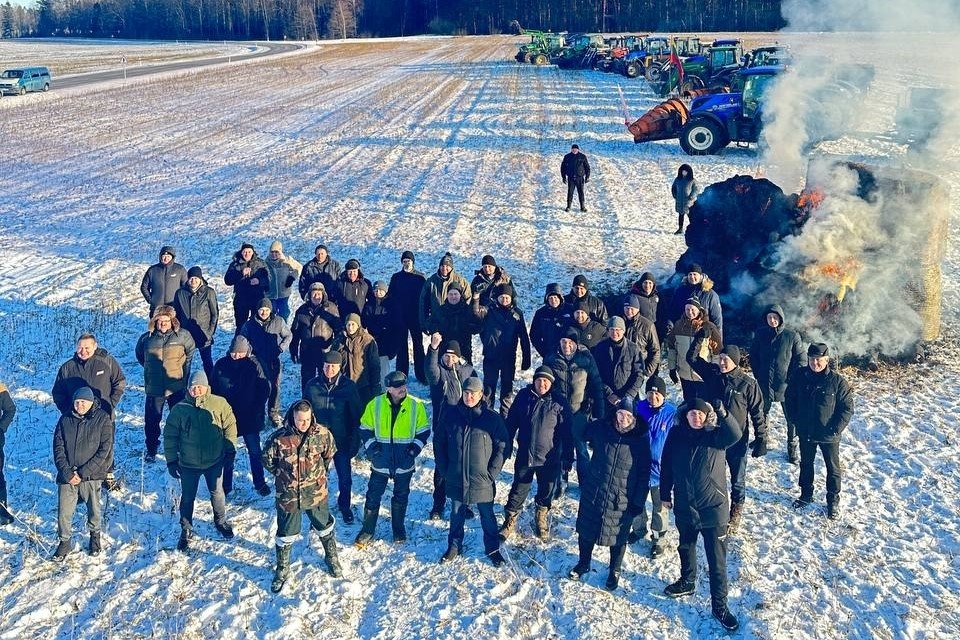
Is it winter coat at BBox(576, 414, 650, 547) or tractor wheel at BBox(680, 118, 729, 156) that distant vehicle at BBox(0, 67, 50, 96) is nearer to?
tractor wheel at BBox(680, 118, 729, 156)

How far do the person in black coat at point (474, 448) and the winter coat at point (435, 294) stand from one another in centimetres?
267

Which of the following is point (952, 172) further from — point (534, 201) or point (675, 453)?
point (675, 453)

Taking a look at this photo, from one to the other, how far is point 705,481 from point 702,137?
17.1 m

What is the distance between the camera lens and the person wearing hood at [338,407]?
245 inches

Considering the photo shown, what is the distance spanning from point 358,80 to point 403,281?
3483 centimetres

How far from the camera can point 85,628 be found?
17.3 ft

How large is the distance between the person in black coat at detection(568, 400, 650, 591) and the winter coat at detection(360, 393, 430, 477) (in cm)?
132

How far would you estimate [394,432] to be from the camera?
582 centimetres

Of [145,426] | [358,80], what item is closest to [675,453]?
[145,426]

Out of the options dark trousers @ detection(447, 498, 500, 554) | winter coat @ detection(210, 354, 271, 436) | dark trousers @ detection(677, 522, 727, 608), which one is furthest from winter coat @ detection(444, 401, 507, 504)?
winter coat @ detection(210, 354, 271, 436)

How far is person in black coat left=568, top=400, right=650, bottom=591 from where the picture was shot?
17.3ft

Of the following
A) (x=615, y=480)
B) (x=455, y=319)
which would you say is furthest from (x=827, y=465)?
(x=455, y=319)

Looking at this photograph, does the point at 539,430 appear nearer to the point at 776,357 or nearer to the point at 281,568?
the point at 281,568

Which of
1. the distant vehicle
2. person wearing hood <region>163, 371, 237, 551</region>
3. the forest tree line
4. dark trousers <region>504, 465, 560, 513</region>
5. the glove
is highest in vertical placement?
the forest tree line
